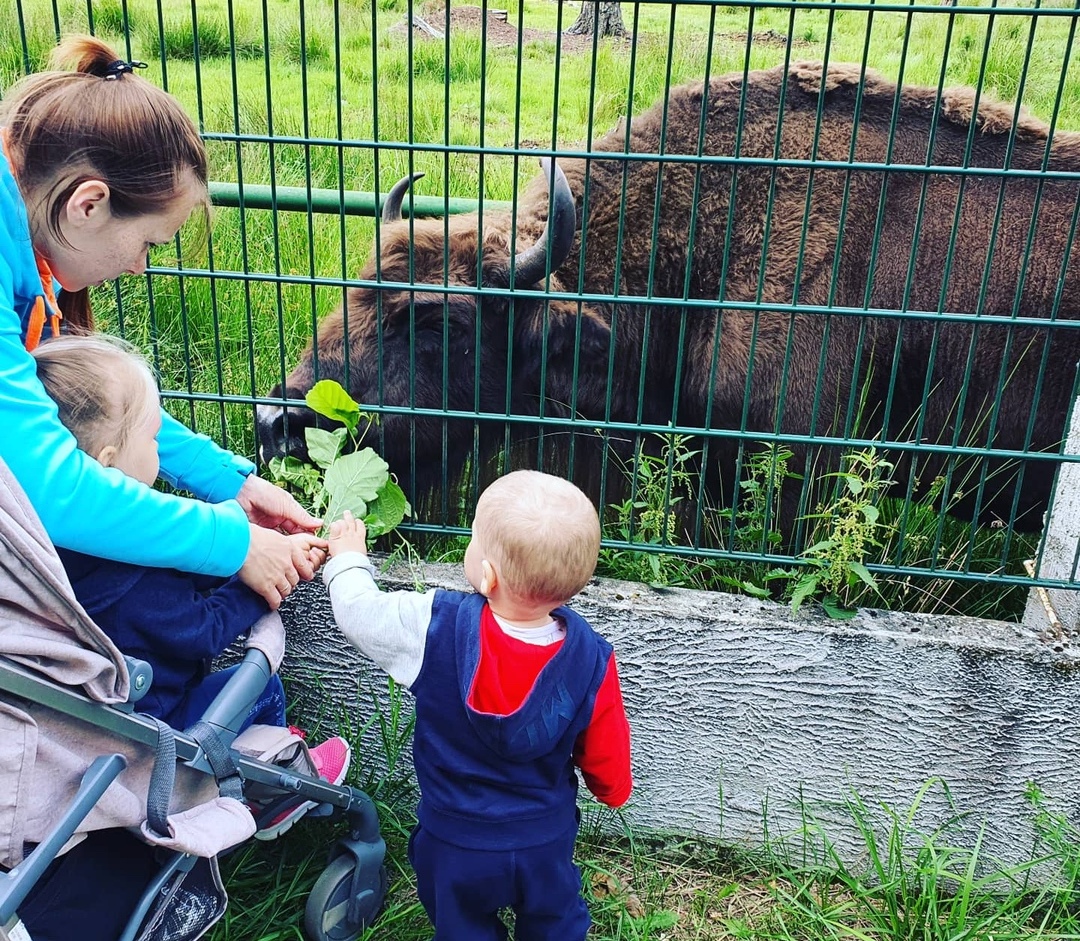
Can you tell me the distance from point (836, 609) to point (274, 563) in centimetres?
160

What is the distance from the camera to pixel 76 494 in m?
2.09

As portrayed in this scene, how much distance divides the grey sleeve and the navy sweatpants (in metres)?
0.40

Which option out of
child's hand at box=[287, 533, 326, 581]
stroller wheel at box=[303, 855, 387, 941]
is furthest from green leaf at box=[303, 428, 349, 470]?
stroller wheel at box=[303, 855, 387, 941]

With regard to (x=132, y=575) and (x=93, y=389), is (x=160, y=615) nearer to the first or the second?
(x=132, y=575)

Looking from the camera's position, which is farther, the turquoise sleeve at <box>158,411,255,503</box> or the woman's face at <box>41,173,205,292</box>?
the turquoise sleeve at <box>158,411,255,503</box>

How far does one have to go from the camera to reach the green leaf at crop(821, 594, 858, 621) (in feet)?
10.3

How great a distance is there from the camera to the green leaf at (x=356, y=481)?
310cm

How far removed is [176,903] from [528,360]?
2.69m

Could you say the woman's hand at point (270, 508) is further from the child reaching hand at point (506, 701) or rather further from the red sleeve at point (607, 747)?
the red sleeve at point (607, 747)

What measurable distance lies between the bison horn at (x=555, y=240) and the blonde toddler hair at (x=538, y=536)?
1.37 m

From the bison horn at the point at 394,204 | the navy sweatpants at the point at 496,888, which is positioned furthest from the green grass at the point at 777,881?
the bison horn at the point at 394,204

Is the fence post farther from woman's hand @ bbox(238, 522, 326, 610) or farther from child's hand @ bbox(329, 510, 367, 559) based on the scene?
woman's hand @ bbox(238, 522, 326, 610)

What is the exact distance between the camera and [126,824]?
2.08 m

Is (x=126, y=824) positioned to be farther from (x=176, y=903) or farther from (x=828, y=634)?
(x=828, y=634)
